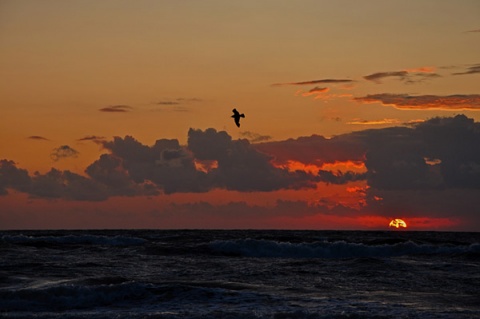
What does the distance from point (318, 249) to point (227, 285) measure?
66.7 feet

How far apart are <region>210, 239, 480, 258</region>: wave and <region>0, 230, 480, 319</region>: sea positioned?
0.37m

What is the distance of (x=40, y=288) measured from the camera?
84.8 ft

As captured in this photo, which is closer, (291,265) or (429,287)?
(429,287)

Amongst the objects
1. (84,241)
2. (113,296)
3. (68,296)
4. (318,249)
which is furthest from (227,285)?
(84,241)

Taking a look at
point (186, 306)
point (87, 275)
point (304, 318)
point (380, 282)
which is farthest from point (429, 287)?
point (87, 275)

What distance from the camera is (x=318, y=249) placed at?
1868 inches

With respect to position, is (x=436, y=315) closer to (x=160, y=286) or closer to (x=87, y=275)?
(x=160, y=286)

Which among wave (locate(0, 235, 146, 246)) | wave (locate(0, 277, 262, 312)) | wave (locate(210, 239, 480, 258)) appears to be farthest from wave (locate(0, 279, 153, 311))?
wave (locate(0, 235, 146, 246))

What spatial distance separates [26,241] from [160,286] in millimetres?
31905

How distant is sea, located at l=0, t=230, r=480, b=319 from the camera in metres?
22.7

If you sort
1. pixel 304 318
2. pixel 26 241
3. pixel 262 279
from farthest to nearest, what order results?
1. pixel 26 241
2. pixel 262 279
3. pixel 304 318

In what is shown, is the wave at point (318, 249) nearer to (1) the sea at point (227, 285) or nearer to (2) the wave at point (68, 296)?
(1) the sea at point (227, 285)

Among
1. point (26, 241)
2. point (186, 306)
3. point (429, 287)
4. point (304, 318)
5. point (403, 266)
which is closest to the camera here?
point (304, 318)

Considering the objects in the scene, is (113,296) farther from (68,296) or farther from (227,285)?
(227,285)
